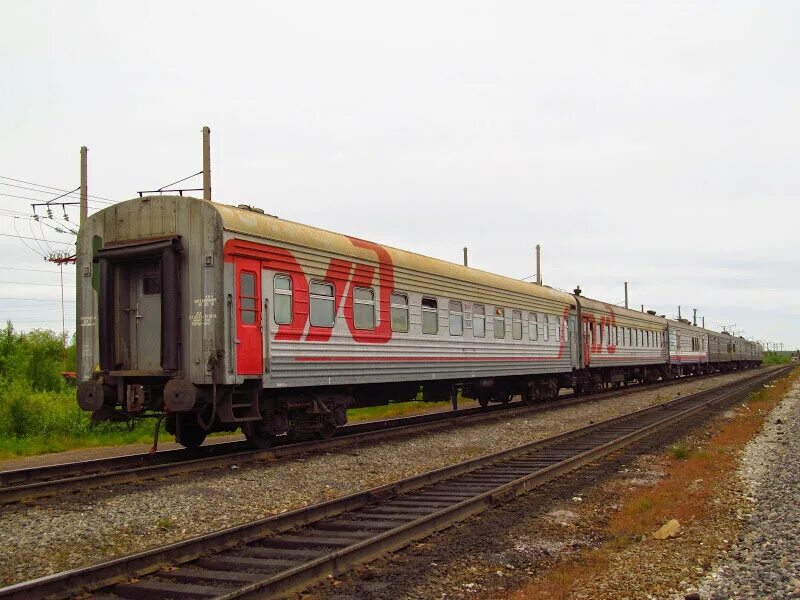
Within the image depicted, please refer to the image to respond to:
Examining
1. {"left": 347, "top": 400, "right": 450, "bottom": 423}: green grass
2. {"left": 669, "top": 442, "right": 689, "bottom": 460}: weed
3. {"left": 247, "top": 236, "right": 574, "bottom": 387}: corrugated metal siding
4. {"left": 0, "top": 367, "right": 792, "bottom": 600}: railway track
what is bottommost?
{"left": 347, "top": 400, "right": 450, "bottom": 423}: green grass

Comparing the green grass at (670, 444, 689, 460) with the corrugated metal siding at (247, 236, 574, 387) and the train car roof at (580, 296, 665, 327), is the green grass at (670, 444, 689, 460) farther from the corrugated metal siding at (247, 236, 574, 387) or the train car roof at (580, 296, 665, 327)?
the train car roof at (580, 296, 665, 327)

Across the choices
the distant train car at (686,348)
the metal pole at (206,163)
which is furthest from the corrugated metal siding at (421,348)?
the distant train car at (686,348)

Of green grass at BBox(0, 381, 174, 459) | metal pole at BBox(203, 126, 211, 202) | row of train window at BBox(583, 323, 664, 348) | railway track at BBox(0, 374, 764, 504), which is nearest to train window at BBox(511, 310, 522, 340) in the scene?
row of train window at BBox(583, 323, 664, 348)

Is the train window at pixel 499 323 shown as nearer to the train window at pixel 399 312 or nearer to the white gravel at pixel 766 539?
the train window at pixel 399 312

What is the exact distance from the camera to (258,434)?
1215cm

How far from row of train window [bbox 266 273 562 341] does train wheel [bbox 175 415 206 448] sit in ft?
6.46

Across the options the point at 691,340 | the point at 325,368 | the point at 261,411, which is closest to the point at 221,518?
the point at 261,411

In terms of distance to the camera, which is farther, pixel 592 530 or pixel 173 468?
pixel 173 468

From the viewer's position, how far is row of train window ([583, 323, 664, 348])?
28.0m

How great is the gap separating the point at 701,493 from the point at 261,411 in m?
6.37

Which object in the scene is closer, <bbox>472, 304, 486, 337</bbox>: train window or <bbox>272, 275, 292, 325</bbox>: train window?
<bbox>272, 275, 292, 325</bbox>: train window

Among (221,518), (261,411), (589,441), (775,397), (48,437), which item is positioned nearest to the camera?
(221,518)

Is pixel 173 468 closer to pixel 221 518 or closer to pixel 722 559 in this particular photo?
pixel 221 518

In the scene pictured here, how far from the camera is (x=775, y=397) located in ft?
91.5
